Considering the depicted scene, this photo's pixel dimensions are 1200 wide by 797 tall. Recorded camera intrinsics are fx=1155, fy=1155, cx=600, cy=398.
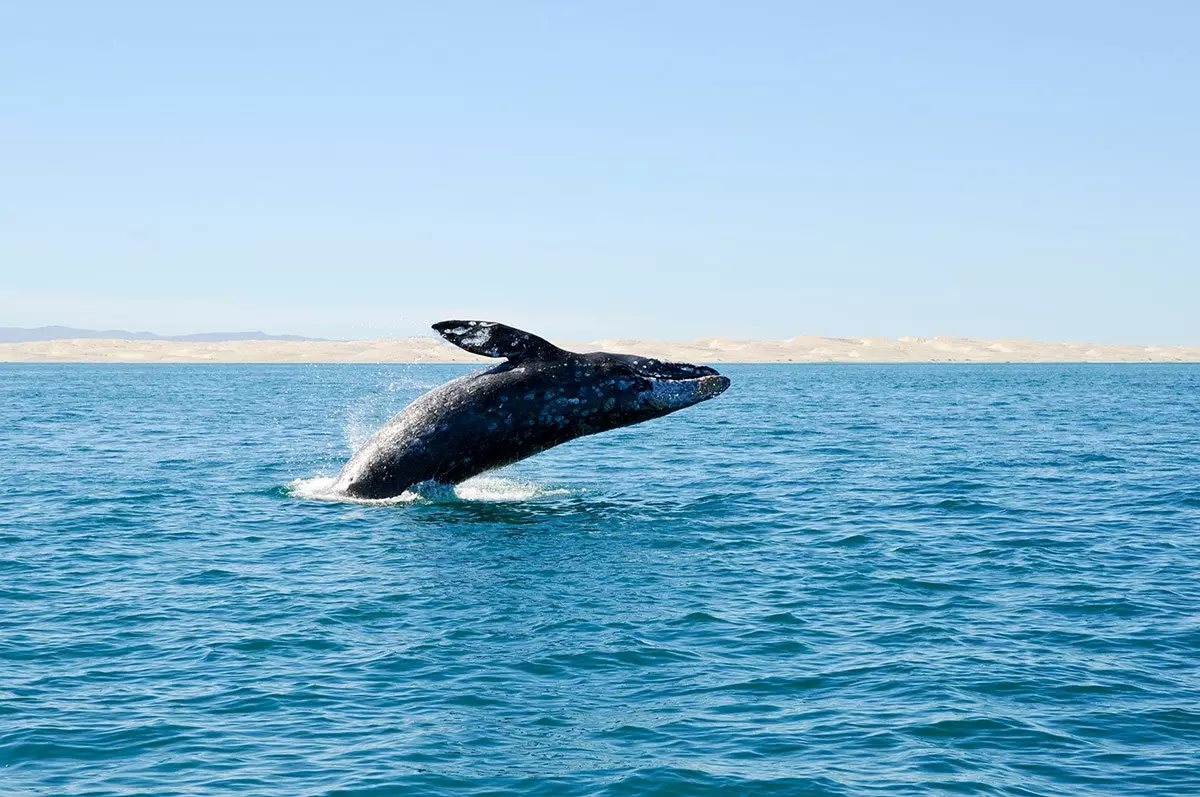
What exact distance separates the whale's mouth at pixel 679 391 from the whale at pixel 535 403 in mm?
18

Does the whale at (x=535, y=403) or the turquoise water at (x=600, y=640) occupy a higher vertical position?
the whale at (x=535, y=403)

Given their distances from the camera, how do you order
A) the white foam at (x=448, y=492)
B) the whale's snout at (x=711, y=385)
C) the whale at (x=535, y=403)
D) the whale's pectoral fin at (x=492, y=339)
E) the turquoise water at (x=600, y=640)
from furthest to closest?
the white foam at (x=448, y=492)
the whale at (x=535, y=403)
the whale's snout at (x=711, y=385)
the whale's pectoral fin at (x=492, y=339)
the turquoise water at (x=600, y=640)

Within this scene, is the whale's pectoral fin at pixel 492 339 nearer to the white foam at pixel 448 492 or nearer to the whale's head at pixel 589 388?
the whale's head at pixel 589 388

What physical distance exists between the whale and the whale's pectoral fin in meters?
0.04

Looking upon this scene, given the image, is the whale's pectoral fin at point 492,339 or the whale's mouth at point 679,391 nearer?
the whale's pectoral fin at point 492,339

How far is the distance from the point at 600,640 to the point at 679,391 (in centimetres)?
833

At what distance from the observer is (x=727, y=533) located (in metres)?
20.5

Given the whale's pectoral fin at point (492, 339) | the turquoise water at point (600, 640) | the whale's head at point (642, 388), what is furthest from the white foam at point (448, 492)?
the whale's head at point (642, 388)

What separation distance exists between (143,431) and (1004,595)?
41.2 metres

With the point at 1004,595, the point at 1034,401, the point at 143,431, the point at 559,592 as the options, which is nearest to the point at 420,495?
the point at 559,592

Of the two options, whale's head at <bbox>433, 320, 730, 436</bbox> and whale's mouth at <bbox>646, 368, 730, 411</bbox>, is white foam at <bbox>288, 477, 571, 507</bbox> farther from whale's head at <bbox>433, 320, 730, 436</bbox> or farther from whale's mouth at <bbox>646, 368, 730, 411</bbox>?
whale's mouth at <bbox>646, 368, 730, 411</bbox>

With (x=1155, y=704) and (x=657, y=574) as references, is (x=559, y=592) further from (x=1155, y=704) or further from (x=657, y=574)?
(x=1155, y=704)

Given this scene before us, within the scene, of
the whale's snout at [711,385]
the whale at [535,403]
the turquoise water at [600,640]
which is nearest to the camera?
the turquoise water at [600,640]

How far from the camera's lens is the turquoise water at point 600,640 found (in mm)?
9734
